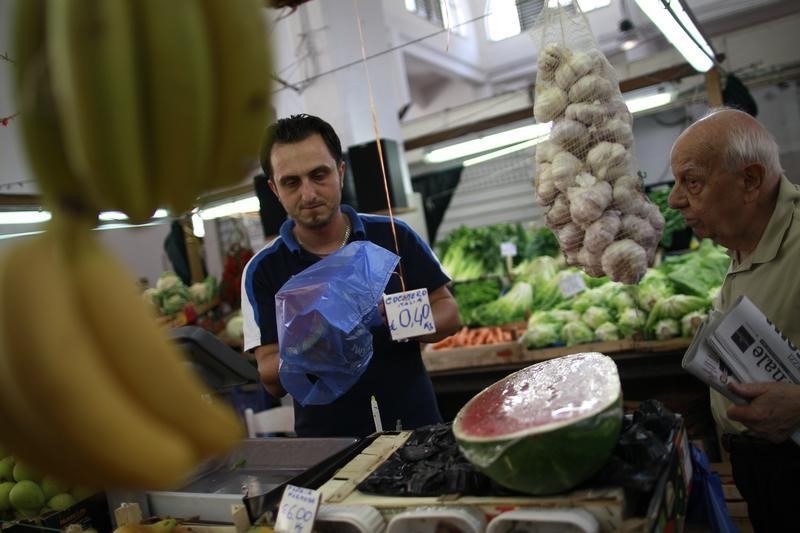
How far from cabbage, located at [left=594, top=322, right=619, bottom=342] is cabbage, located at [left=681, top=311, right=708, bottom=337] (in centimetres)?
42

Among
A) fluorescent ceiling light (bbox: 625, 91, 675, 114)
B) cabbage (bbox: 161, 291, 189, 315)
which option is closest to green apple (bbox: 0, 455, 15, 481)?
cabbage (bbox: 161, 291, 189, 315)

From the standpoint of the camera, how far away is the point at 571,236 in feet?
7.72

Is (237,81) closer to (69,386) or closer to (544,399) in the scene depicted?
(69,386)

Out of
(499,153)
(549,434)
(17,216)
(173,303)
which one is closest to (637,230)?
(549,434)

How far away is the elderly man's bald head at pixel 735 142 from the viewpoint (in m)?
2.15

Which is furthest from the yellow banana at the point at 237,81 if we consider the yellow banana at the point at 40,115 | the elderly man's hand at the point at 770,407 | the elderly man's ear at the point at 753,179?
the elderly man's ear at the point at 753,179

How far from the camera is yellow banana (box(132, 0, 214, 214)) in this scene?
59 cm

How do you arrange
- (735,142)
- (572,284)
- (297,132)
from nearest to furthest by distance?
(735,142)
(297,132)
(572,284)

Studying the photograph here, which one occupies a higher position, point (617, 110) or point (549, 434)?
point (617, 110)

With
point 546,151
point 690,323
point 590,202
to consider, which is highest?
point 546,151

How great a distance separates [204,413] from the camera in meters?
0.63

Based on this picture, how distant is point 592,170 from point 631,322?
7.15 feet

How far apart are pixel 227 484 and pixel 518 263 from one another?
4.87 meters

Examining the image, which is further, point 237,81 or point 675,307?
point 675,307
